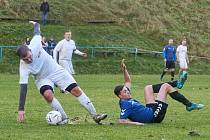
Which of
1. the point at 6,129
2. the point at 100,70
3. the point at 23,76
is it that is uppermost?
the point at 23,76

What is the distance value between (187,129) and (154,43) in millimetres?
40399

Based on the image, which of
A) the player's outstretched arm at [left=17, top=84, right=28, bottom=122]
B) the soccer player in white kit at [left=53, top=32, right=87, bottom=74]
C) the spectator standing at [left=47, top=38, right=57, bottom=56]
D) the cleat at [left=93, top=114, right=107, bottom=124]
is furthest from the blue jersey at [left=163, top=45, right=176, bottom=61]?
the player's outstretched arm at [left=17, top=84, right=28, bottom=122]

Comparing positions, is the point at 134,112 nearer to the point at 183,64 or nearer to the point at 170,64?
the point at 183,64

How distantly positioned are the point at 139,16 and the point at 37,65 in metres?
43.6

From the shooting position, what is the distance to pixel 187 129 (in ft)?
42.2

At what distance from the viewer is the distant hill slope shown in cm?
5262

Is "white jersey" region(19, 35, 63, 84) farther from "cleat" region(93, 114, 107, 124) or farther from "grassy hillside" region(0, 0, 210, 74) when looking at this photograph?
"grassy hillside" region(0, 0, 210, 74)

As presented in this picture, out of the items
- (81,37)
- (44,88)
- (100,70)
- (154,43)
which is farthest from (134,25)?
(44,88)

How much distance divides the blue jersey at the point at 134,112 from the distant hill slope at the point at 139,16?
3526 centimetres

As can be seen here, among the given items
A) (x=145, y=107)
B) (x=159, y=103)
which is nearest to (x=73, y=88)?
(x=145, y=107)

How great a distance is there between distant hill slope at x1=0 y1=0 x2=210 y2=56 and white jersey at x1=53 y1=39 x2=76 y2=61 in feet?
78.0

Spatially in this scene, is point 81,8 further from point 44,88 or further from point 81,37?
point 44,88

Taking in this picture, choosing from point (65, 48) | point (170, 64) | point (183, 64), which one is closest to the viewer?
point (65, 48)

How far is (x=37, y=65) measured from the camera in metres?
13.8
